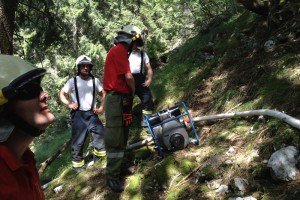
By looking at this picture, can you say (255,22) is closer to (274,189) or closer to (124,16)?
(274,189)

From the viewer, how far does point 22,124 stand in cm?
201

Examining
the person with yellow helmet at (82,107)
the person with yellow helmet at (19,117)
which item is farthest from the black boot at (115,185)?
the person with yellow helmet at (19,117)

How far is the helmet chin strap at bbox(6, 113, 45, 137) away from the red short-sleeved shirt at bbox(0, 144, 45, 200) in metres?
0.16

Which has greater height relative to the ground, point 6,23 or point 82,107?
point 6,23

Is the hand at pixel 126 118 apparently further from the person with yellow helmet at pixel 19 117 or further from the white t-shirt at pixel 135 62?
the person with yellow helmet at pixel 19 117

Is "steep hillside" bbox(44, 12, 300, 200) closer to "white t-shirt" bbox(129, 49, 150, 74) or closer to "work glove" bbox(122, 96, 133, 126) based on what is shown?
"work glove" bbox(122, 96, 133, 126)

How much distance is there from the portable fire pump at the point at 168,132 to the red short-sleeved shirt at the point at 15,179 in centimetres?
329

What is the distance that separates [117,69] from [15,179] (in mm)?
3093

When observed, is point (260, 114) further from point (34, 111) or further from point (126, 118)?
point (34, 111)

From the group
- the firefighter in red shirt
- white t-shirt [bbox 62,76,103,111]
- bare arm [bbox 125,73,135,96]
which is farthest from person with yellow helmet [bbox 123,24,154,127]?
bare arm [bbox 125,73,135,96]

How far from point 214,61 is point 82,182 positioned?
14.2ft

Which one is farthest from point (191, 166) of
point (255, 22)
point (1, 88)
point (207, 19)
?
point (207, 19)

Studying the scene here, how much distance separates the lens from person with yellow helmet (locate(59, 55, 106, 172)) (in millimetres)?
6059

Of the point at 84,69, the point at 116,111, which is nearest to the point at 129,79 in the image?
the point at 116,111
